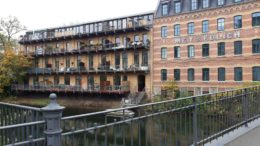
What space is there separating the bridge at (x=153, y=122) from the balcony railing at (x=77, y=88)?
2977 centimetres

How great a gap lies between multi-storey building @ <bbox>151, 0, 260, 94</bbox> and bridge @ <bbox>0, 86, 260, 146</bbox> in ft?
73.9

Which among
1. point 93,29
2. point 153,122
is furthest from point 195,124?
point 93,29

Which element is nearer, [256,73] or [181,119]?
[181,119]

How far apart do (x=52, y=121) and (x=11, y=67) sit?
46.4 metres

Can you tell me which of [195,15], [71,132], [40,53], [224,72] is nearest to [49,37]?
[40,53]

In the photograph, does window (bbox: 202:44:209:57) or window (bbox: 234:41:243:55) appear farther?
window (bbox: 202:44:209:57)

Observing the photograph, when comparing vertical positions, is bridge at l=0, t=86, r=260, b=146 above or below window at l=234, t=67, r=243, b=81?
below

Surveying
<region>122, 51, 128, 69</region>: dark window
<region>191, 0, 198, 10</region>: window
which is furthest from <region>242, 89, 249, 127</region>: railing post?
<region>122, 51, 128, 69</region>: dark window

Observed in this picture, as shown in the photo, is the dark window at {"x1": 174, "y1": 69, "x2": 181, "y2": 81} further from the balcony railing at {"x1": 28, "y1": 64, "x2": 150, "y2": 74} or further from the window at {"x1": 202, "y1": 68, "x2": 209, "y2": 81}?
the balcony railing at {"x1": 28, "y1": 64, "x2": 150, "y2": 74}

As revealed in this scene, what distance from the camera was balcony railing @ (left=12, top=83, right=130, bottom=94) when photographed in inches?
1522

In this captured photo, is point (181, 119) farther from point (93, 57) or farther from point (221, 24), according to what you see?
point (93, 57)

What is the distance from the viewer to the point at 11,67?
4644 centimetres

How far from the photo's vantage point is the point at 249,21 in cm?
2992

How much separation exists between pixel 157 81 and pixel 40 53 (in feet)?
69.9
